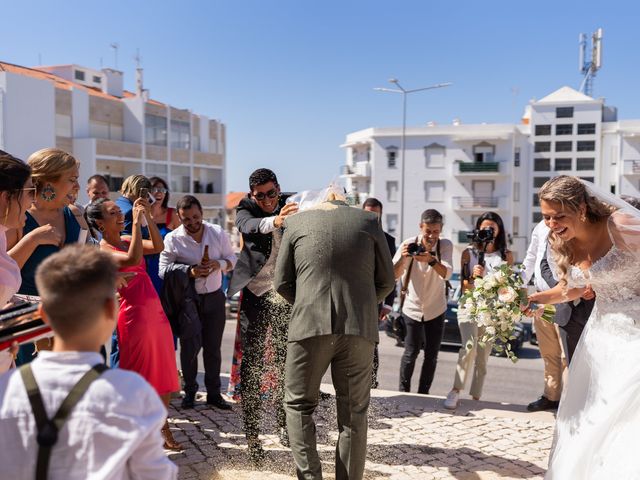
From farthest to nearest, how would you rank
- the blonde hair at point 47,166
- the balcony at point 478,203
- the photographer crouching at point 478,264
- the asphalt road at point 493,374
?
1. the balcony at point 478,203
2. the asphalt road at point 493,374
3. the photographer crouching at point 478,264
4. the blonde hair at point 47,166

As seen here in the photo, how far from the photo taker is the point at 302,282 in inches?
147

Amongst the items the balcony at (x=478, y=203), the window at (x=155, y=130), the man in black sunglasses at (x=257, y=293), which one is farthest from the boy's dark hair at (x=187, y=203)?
the balcony at (x=478, y=203)

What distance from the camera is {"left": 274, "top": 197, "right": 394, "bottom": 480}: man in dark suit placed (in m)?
3.63

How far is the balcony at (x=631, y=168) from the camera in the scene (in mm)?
50500

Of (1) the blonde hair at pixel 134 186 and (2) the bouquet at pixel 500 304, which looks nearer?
(2) the bouquet at pixel 500 304

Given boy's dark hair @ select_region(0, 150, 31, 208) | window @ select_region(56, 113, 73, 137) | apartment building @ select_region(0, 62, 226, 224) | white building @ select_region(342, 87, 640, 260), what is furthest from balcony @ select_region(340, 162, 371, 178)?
boy's dark hair @ select_region(0, 150, 31, 208)

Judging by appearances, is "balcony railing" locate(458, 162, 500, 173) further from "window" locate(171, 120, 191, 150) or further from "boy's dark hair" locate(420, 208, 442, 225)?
"boy's dark hair" locate(420, 208, 442, 225)

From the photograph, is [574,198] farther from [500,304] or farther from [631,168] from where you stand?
[631,168]

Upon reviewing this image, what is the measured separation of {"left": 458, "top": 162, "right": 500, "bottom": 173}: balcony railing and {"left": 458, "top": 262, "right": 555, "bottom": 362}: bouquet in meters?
48.5

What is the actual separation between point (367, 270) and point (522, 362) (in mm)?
10772

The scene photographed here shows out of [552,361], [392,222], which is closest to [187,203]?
[552,361]

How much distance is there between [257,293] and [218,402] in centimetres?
180

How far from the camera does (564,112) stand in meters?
53.5

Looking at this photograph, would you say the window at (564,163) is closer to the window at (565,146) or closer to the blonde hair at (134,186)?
the window at (565,146)
